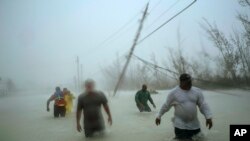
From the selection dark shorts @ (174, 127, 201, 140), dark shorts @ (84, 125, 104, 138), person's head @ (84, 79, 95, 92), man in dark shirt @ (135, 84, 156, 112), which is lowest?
dark shorts @ (84, 125, 104, 138)

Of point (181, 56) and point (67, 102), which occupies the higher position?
point (181, 56)

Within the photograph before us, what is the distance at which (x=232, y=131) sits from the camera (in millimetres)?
7285

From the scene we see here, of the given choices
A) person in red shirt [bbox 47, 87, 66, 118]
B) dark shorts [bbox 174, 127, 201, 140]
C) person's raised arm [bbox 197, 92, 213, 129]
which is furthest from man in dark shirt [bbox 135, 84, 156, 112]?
person's raised arm [bbox 197, 92, 213, 129]

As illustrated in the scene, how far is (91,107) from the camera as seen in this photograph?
32.3 ft

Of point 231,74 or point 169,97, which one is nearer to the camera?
point 169,97

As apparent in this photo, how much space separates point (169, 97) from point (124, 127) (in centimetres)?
476

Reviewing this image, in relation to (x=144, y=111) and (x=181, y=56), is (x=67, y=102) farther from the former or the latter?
(x=181, y=56)

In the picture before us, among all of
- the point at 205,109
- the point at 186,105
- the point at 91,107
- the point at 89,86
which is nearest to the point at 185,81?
the point at 186,105

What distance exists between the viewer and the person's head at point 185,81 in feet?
25.7

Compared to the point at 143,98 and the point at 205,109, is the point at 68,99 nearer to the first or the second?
the point at 143,98

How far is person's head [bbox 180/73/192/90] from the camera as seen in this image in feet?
25.7

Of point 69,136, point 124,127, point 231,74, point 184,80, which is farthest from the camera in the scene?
point 231,74

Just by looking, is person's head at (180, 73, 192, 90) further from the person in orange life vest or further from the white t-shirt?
the person in orange life vest

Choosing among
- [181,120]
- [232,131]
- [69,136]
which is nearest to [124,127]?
[69,136]
